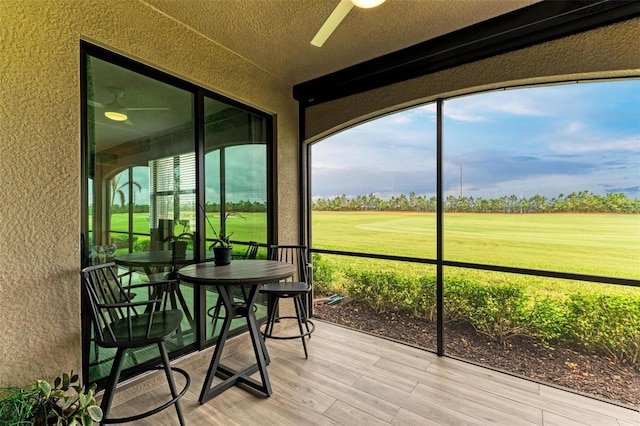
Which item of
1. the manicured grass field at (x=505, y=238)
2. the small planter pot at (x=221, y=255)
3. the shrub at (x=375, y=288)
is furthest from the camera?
the shrub at (x=375, y=288)

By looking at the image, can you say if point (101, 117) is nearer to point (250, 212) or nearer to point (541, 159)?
point (250, 212)

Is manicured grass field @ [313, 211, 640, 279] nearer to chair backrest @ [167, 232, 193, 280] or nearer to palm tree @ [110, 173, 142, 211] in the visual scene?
chair backrest @ [167, 232, 193, 280]

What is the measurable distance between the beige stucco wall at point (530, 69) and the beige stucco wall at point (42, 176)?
93.1 inches

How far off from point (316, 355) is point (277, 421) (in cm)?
90

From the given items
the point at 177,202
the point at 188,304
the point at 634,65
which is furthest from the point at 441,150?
the point at 188,304

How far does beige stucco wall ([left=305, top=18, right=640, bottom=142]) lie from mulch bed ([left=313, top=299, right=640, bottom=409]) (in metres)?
2.30

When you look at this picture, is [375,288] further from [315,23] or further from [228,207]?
[315,23]

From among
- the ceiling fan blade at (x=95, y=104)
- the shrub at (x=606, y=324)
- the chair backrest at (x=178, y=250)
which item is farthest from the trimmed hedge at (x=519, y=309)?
the ceiling fan blade at (x=95, y=104)

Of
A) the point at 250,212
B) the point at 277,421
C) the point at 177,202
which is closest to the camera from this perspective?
the point at 277,421

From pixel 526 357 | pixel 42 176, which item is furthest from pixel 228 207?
pixel 526 357

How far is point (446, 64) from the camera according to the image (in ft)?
8.64

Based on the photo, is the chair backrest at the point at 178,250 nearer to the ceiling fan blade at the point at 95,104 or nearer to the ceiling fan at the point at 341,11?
the ceiling fan blade at the point at 95,104

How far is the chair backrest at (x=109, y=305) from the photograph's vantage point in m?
1.68

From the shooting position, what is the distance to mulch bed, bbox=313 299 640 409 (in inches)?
87.7
